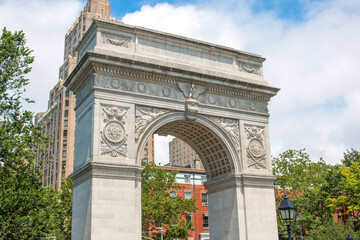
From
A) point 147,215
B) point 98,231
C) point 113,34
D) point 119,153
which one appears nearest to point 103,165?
point 119,153

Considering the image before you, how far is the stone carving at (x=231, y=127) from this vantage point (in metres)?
26.5

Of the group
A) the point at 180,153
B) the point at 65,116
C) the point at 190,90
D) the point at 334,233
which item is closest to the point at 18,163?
the point at 190,90

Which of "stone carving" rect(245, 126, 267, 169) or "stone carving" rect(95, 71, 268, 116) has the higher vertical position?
"stone carving" rect(95, 71, 268, 116)

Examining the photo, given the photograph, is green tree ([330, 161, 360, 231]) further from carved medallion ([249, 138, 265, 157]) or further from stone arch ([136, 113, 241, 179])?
stone arch ([136, 113, 241, 179])

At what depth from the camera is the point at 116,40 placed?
24719 mm

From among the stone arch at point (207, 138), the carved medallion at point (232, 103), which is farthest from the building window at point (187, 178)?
the carved medallion at point (232, 103)

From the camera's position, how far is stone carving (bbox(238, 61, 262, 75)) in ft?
94.6

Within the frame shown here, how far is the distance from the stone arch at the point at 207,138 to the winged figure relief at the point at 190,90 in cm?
139

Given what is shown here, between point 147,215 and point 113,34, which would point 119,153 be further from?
point 147,215

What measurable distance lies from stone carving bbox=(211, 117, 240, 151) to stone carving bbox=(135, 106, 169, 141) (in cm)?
403

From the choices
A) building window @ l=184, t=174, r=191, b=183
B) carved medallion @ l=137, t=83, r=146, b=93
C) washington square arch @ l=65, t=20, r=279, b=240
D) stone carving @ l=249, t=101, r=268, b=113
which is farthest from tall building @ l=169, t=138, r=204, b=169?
carved medallion @ l=137, t=83, r=146, b=93

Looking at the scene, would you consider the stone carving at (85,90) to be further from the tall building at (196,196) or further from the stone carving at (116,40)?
the tall building at (196,196)

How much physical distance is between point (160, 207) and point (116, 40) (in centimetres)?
2381

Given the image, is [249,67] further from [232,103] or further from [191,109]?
[191,109]
